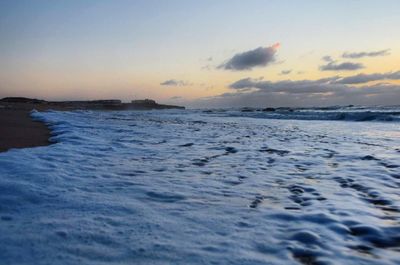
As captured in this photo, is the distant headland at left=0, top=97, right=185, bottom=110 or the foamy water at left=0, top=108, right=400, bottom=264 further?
the distant headland at left=0, top=97, right=185, bottom=110

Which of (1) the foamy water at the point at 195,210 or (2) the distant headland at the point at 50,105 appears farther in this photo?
(2) the distant headland at the point at 50,105

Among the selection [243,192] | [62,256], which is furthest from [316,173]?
[62,256]

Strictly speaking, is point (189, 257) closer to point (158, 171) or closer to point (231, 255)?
point (231, 255)

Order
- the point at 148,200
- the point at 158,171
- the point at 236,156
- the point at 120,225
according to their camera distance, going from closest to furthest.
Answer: the point at 120,225 < the point at 148,200 < the point at 158,171 < the point at 236,156

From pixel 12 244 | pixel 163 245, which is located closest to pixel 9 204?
pixel 12 244

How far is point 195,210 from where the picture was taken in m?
Answer: 3.27

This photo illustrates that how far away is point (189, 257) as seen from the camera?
91.0 inches

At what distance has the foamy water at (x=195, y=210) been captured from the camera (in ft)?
7.75

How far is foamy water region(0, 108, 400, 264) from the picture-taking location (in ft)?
7.75

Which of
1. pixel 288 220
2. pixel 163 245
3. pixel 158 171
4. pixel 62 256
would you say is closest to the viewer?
pixel 62 256

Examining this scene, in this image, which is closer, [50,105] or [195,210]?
[195,210]

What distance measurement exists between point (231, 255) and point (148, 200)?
138cm

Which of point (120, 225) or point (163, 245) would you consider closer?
point (163, 245)

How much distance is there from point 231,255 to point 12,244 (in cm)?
140
